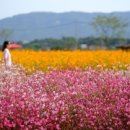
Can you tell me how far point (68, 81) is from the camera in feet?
32.1

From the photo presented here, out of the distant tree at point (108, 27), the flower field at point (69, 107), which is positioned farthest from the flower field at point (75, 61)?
the distant tree at point (108, 27)

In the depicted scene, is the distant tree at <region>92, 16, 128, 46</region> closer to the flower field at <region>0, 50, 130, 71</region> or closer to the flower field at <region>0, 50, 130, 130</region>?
the flower field at <region>0, 50, 130, 71</region>

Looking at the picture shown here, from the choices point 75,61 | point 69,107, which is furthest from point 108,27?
point 69,107

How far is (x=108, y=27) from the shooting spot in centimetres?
5272

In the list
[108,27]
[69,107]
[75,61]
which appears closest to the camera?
[69,107]

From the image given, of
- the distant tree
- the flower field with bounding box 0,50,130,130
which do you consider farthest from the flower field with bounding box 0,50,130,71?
the distant tree

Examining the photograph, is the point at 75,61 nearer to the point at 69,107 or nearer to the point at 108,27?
the point at 69,107

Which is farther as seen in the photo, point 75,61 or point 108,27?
point 108,27

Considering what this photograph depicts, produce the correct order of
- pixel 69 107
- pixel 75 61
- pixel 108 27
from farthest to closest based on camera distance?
pixel 108 27 → pixel 75 61 → pixel 69 107

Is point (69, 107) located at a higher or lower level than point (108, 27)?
higher

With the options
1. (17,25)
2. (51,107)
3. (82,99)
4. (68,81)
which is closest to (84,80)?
(68,81)

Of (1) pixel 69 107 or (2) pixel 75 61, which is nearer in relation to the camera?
(1) pixel 69 107

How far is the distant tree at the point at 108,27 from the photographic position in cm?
5228

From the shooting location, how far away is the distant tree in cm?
5228
